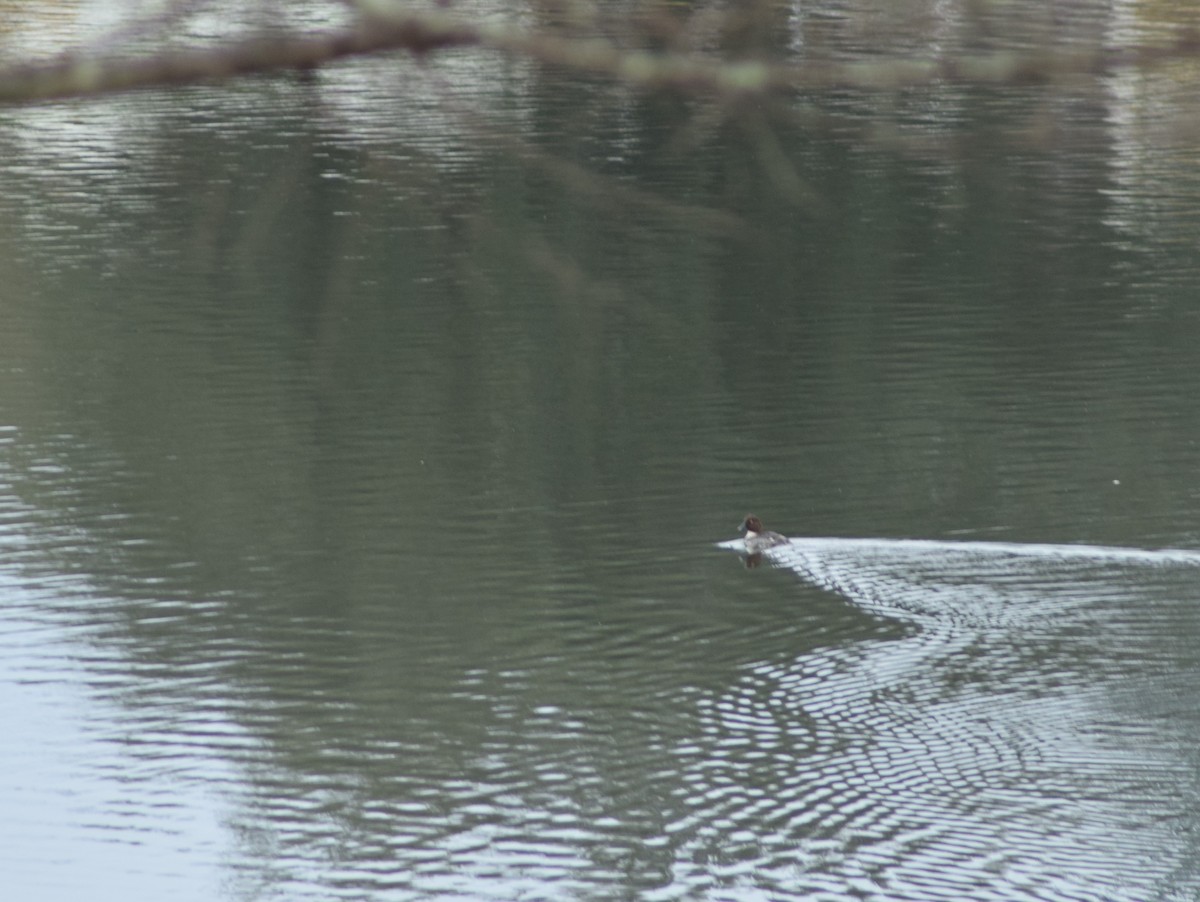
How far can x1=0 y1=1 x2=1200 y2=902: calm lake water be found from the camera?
8.51 m

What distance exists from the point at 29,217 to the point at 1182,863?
1966 cm

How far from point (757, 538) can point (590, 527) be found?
5.14ft

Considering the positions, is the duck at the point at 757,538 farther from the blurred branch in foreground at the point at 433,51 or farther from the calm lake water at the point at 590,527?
the blurred branch in foreground at the point at 433,51

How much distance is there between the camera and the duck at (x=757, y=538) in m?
14.6

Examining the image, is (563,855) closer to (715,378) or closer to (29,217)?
(715,378)

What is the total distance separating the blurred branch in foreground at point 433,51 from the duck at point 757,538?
11606mm

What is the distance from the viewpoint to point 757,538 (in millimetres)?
14625

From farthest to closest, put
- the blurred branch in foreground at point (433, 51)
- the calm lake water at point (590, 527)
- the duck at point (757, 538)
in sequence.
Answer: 1. the duck at point (757, 538)
2. the calm lake water at point (590, 527)
3. the blurred branch in foreground at point (433, 51)

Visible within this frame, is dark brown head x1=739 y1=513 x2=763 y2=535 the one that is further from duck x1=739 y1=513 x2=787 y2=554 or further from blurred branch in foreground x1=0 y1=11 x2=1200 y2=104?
blurred branch in foreground x1=0 y1=11 x2=1200 y2=104

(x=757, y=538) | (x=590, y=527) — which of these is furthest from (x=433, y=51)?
(x=590, y=527)

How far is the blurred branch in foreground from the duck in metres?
11.6

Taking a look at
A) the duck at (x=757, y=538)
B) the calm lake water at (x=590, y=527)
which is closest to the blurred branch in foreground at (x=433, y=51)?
the calm lake water at (x=590, y=527)

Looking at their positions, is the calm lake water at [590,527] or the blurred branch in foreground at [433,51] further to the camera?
the calm lake water at [590,527]

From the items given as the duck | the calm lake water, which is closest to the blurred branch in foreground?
the calm lake water
